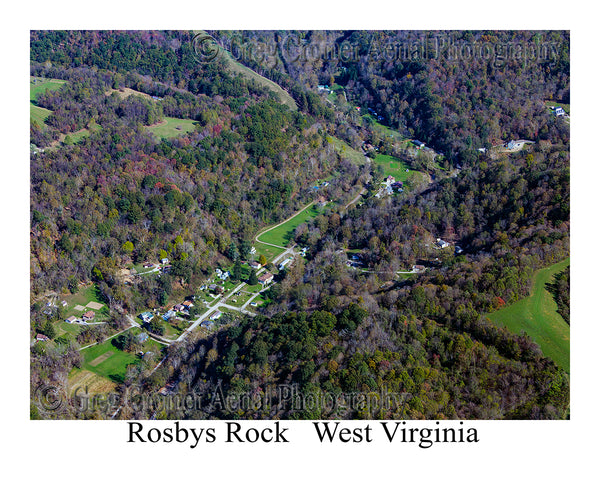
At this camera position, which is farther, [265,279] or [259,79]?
[259,79]

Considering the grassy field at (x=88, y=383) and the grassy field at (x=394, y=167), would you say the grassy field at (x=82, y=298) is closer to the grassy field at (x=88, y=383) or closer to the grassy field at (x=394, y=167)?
the grassy field at (x=88, y=383)

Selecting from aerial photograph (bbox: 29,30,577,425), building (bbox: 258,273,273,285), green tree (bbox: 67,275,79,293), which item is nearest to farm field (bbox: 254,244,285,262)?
aerial photograph (bbox: 29,30,577,425)

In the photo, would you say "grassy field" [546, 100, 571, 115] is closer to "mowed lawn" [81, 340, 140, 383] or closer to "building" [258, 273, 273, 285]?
"building" [258, 273, 273, 285]

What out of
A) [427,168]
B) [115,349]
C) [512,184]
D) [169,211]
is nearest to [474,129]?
[427,168]

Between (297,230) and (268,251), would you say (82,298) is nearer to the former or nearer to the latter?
(268,251)

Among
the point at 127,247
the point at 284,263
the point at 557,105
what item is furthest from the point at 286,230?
the point at 557,105

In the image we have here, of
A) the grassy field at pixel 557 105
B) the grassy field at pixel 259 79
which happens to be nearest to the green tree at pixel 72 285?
the grassy field at pixel 259 79
